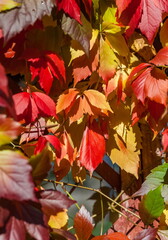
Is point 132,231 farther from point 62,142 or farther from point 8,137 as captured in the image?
point 8,137

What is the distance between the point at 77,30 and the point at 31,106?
0.19 m

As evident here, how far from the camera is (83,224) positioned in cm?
84

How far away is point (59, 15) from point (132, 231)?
70 centimetres

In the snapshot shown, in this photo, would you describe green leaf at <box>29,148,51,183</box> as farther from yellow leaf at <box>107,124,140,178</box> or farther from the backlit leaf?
yellow leaf at <box>107,124,140,178</box>

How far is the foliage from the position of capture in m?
0.79

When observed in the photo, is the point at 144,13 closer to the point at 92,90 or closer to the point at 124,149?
the point at 92,90

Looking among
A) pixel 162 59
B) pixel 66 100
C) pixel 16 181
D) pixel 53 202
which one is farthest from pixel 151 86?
pixel 16 181

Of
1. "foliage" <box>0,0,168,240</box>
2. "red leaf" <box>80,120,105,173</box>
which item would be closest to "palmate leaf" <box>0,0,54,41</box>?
"foliage" <box>0,0,168,240</box>

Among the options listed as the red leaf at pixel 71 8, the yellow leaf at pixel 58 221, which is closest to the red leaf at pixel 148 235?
the yellow leaf at pixel 58 221

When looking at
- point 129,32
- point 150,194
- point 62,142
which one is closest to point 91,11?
point 129,32

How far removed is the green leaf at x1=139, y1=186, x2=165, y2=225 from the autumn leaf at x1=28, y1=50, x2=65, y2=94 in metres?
0.34

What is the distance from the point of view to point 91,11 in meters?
0.96

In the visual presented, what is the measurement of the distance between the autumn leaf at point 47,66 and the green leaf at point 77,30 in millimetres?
59

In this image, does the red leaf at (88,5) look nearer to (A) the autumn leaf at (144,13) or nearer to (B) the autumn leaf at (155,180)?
(A) the autumn leaf at (144,13)
